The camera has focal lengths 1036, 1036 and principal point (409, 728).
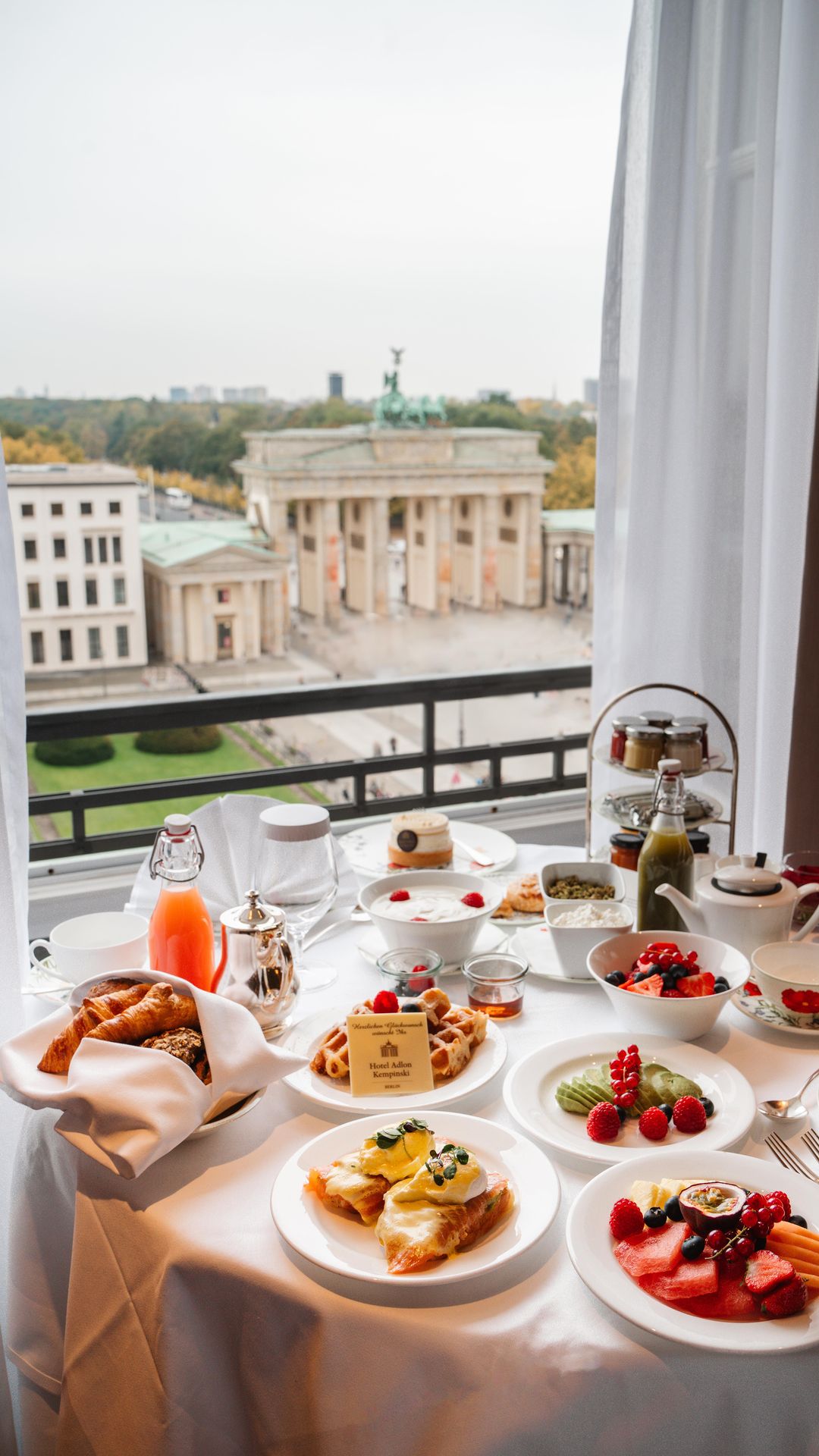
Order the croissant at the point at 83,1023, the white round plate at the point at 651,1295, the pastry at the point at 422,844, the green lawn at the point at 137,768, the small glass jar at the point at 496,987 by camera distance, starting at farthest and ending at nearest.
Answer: the green lawn at the point at 137,768, the pastry at the point at 422,844, the small glass jar at the point at 496,987, the croissant at the point at 83,1023, the white round plate at the point at 651,1295

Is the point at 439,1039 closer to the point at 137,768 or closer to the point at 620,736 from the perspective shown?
the point at 620,736

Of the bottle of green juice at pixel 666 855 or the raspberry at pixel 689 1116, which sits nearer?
the raspberry at pixel 689 1116

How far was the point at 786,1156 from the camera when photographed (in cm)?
99

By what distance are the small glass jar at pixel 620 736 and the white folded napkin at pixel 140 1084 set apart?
0.80 m

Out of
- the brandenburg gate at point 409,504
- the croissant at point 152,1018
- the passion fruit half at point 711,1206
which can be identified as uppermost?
the brandenburg gate at point 409,504

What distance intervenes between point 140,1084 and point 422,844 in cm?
77

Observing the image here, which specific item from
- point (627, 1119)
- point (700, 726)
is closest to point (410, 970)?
point (627, 1119)

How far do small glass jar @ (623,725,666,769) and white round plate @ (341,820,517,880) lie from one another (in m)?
0.29

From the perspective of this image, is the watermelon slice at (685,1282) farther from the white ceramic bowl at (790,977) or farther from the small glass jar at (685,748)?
the small glass jar at (685,748)

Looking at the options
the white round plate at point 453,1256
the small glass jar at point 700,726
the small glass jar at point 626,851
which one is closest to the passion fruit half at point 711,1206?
the white round plate at point 453,1256

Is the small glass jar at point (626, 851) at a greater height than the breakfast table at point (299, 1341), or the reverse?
the small glass jar at point (626, 851)

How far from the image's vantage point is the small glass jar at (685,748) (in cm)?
159

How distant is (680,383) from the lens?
2234 mm

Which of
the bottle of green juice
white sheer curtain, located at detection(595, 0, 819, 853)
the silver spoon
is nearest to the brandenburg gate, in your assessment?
white sheer curtain, located at detection(595, 0, 819, 853)
